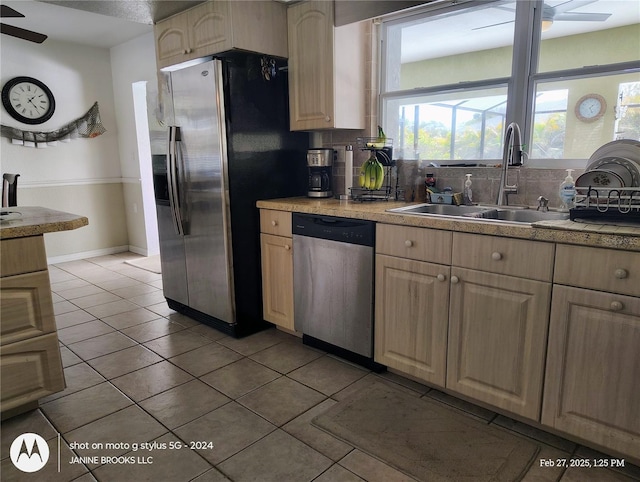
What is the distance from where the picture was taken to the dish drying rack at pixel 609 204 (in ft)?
5.50

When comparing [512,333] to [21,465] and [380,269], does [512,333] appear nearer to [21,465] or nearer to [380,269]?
[380,269]

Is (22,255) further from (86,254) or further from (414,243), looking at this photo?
(86,254)

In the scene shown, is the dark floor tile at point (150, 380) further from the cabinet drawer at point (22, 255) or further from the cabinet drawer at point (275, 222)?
the cabinet drawer at point (275, 222)

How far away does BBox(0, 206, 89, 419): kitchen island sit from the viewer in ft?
6.35

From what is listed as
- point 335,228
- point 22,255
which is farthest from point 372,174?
point 22,255

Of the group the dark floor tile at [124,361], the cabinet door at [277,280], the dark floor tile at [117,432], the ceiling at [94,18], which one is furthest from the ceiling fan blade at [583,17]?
the dark floor tile at [124,361]

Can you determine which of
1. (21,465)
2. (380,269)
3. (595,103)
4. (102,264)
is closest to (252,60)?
(380,269)

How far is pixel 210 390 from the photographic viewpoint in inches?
92.4

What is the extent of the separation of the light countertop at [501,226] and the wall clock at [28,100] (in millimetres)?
3707

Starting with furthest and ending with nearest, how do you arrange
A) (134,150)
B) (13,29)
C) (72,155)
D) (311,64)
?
(134,150) < (72,155) < (311,64) < (13,29)

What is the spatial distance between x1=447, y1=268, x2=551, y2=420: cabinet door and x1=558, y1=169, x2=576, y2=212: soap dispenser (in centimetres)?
61

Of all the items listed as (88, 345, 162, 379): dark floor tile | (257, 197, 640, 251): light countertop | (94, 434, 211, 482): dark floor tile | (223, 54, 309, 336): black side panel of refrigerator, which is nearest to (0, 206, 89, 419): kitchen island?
(88, 345, 162, 379): dark floor tile

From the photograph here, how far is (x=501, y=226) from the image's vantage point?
182 cm

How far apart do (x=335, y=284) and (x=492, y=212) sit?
95 cm
